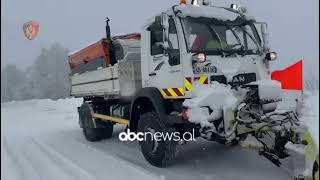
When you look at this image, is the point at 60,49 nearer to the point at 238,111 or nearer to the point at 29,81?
the point at 29,81

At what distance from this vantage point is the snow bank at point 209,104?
514 cm

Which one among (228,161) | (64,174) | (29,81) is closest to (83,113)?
(64,174)

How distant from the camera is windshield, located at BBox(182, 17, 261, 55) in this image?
565cm

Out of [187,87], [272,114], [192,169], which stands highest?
[187,87]

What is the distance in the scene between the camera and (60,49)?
48500 millimetres

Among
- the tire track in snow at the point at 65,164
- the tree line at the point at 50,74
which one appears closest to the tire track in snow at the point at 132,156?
the tire track in snow at the point at 65,164

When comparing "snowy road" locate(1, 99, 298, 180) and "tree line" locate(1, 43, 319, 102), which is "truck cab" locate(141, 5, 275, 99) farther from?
"tree line" locate(1, 43, 319, 102)

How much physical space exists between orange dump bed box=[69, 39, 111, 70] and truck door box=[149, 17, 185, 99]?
184cm

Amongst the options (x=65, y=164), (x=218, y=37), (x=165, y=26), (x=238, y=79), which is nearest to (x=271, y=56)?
(x=238, y=79)

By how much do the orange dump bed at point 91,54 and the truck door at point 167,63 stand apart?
6.04ft

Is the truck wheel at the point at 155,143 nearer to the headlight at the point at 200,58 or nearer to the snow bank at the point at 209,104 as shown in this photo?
the snow bank at the point at 209,104

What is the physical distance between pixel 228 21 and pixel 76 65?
495 centimetres

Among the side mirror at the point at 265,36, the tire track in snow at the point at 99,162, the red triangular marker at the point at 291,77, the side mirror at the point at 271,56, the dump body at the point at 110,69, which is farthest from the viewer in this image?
the dump body at the point at 110,69

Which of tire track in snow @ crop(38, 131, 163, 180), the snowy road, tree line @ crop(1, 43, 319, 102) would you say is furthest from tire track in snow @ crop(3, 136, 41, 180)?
tree line @ crop(1, 43, 319, 102)
